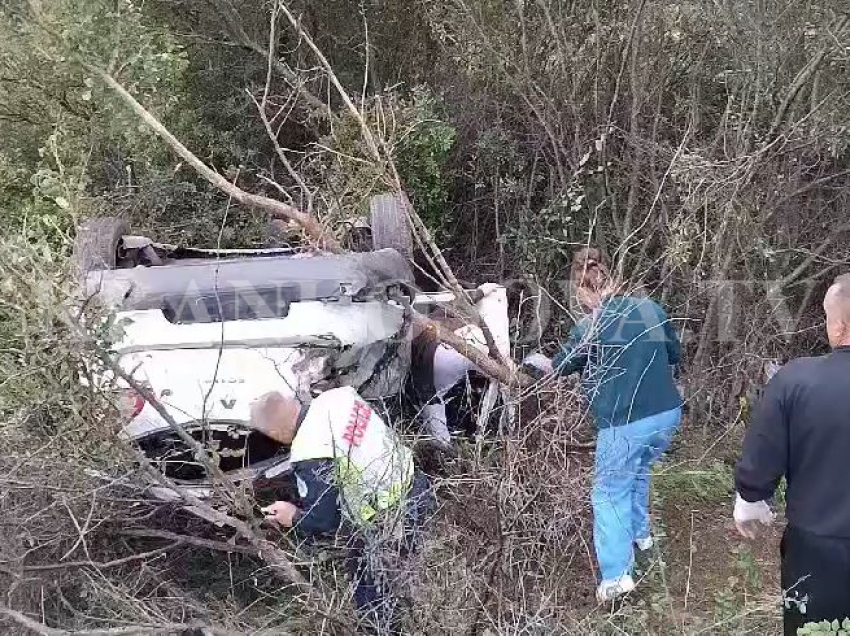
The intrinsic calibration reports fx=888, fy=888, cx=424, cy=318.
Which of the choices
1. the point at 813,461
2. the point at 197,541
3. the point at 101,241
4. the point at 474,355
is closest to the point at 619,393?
the point at 474,355

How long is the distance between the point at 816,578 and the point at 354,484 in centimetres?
153

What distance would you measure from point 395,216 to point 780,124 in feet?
7.80

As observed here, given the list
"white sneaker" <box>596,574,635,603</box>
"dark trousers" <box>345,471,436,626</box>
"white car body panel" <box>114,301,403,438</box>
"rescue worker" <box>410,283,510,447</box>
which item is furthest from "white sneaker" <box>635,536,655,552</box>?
"white car body panel" <box>114,301,403,438</box>

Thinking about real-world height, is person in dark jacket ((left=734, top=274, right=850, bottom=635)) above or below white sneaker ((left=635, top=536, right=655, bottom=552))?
above

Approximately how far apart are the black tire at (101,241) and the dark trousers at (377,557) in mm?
2692

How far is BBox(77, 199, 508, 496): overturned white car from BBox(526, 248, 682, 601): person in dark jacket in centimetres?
79

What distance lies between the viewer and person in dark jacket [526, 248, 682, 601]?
144 inches

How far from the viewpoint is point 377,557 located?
115 inches

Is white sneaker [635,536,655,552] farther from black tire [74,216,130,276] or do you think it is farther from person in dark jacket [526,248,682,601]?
black tire [74,216,130,276]

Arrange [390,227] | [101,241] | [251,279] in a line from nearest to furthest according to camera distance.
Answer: [251,279] → [101,241] → [390,227]

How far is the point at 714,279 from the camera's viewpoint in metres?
5.43

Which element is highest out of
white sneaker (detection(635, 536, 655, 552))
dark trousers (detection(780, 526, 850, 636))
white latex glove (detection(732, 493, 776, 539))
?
white latex glove (detection(732, 493, 776, 539))

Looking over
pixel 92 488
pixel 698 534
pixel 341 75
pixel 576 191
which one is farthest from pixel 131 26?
pixel 698 534

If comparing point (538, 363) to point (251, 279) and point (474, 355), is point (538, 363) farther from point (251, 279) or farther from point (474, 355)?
point (251, 279)
